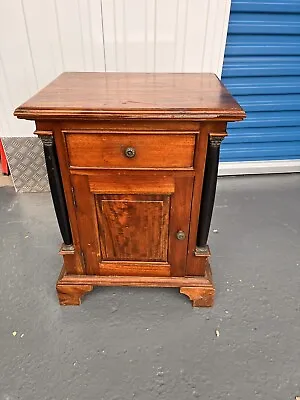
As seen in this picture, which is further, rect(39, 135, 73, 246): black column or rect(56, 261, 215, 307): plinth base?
rect(56, 261, 215, 307): plinth base

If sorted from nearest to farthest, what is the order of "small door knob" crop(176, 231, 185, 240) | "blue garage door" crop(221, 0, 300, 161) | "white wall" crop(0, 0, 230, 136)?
1. "small door knob" crop(176, 231, 185, 240)
2. "white wall" crop(0, 0, 230, 136)
3. "blue garage door" crop(221, 0, 300, 161)

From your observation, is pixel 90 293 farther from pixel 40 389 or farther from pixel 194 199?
pixel 194 199

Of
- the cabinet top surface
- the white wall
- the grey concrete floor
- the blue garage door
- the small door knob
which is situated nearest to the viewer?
the cabinet top surface

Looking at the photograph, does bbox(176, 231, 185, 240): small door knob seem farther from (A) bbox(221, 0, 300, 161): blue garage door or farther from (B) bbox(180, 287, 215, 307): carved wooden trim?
(A) bbox(221, 0, 300, 161): blue garage door

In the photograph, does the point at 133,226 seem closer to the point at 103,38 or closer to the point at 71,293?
the point at 71,293

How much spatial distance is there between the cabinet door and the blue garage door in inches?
47.5

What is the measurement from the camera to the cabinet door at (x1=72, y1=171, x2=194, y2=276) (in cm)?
109

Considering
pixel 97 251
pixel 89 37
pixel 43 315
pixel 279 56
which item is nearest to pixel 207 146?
pixel 97 251

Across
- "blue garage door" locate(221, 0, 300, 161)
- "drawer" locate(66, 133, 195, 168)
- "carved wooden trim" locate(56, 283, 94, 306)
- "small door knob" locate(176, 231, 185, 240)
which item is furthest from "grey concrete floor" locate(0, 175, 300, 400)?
"blue garage door" locate(221, 0, 300, 161)

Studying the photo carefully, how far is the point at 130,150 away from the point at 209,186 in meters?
0.29

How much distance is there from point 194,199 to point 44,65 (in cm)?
120

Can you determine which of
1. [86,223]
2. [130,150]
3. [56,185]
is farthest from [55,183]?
[130,150]

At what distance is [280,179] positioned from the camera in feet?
7.59

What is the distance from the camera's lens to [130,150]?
1011 mm
